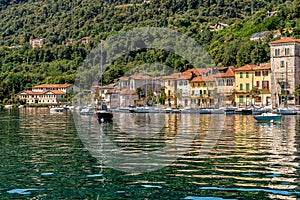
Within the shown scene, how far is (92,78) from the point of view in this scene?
121812 millimetres

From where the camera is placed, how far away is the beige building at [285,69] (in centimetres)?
8131

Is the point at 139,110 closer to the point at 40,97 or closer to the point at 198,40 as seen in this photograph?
the point at 198,40

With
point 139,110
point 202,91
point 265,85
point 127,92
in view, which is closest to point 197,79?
point 202,91

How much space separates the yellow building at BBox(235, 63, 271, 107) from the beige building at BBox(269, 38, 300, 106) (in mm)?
1902

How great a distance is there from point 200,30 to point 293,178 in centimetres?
14097

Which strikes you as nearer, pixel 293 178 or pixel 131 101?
pixel 293 178

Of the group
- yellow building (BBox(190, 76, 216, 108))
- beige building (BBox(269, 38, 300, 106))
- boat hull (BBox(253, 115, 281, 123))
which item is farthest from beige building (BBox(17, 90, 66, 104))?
boat hull (BBox(253, 115, 281, 123))

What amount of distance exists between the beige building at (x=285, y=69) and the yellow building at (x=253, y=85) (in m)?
1.90

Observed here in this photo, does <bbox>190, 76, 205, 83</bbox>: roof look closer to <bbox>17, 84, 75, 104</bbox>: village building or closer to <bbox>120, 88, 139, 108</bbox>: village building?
<bbox>120, 88, 139, 108</bbox>: village building

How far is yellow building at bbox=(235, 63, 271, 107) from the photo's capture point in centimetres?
8382

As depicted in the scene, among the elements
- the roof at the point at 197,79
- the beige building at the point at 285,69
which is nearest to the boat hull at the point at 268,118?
the beige building at the point at 285,69

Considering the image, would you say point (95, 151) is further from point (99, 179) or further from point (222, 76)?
point (222, 76)

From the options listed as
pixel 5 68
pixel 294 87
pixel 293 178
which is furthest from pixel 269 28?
pixel 293 178

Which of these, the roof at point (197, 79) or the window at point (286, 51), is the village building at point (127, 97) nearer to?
the roof at point (197, 79)
